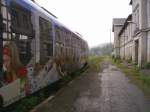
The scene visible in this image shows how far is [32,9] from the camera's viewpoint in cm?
937

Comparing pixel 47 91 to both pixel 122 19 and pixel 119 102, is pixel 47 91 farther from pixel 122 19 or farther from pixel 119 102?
pixel 122 19

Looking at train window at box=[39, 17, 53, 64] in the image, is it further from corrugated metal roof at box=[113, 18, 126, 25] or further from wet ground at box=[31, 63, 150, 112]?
corrugated metal roof at box=[113, 18, 126, 25]

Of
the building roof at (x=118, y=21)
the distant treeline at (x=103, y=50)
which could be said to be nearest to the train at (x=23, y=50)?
the building roof at (x=118, y=21)

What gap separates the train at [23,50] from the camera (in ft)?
22.7

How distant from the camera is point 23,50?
8219 millimetres

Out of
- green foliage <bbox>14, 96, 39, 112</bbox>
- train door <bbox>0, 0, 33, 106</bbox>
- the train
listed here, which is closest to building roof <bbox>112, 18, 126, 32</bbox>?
the train

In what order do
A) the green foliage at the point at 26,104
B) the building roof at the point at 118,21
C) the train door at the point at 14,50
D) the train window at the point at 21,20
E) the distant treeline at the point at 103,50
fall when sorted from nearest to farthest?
1. the train door at the point at 14,50
2. the train window at the point at 21,20
3. the green foliage at the point at 26,104
4. the building roof at the point at 118,21
5. the distant treeline at the point at 103,50

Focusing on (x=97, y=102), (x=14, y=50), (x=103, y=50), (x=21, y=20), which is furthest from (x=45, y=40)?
(x=103, y=50)

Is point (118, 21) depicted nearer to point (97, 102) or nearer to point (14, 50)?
point (97, 102)

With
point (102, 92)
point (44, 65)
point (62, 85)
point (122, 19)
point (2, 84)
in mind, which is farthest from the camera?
point (122, 19)

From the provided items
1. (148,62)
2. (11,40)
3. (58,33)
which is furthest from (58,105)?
(148,62)

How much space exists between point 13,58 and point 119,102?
4408 millimetres

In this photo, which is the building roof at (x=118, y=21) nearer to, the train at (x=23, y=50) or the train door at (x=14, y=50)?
the train at (x=23, y=50)

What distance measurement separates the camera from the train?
692 centimetres
